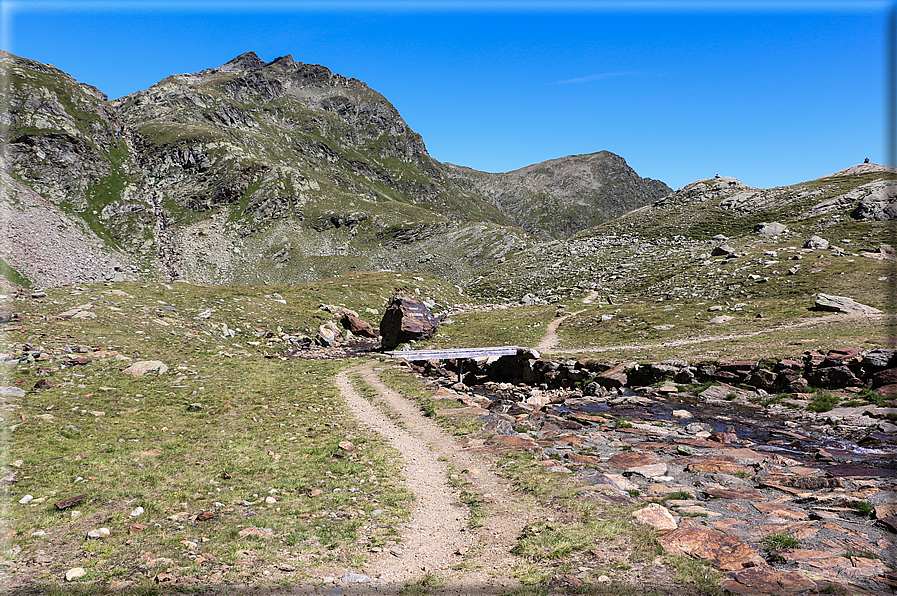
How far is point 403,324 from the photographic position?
44.0 metres

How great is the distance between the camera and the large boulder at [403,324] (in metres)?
44.1

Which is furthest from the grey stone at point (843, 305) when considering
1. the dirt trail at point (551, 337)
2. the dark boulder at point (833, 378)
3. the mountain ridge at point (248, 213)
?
the mountain ridge at point (248, 213)

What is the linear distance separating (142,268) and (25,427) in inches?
5373

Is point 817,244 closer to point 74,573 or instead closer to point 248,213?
point 74,573

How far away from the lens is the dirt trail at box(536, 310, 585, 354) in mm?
43562

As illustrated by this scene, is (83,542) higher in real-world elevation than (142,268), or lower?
lower

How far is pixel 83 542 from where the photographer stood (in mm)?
8539

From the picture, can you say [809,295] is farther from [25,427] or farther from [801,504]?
[25,427]

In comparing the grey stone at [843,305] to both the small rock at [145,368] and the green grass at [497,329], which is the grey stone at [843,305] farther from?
the small rock at [145,368]

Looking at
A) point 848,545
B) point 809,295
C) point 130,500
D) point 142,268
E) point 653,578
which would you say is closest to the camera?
point 653,578

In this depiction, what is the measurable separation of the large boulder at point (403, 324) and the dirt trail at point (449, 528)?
26.3m

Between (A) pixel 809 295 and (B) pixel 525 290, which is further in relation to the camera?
(B) pixel 525 290

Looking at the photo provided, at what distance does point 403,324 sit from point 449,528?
112 feet

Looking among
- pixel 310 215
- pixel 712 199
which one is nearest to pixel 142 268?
pixel 310 215
